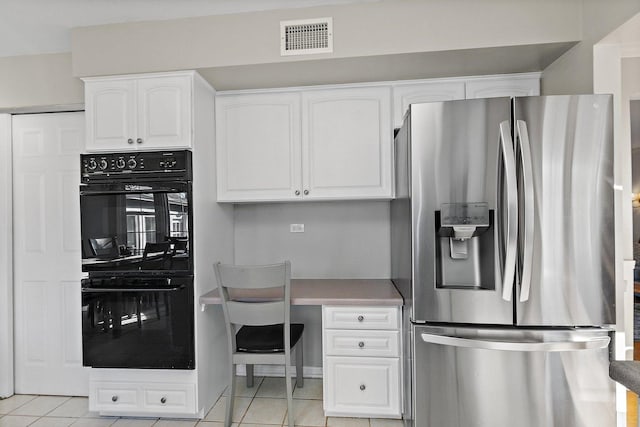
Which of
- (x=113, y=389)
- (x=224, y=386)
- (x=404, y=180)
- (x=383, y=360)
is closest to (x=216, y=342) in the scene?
(x=224, y=386)

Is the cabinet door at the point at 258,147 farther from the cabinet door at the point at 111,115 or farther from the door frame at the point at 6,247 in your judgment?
the door frame at the point at 6,247

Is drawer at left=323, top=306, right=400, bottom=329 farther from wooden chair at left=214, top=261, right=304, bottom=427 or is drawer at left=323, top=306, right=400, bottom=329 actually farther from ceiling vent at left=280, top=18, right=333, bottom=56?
ceiling vent at left=280, top=18, right=333, bottom=56

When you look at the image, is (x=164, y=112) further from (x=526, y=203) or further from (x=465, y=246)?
(x=526, y=203)

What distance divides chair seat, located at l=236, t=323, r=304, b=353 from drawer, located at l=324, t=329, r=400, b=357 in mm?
285

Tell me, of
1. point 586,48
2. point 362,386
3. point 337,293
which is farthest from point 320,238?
point 586,48

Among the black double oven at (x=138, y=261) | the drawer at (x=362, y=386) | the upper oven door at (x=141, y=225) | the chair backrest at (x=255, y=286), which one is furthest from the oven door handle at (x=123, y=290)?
the drawer at (x=362, y=386)

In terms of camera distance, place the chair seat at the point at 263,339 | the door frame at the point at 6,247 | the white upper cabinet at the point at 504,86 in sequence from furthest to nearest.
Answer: the door frame at the point at 6,247
the white upper cabinet at the point at 504,86
the chair seat at the point at 263,339

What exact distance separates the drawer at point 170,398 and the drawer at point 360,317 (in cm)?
97

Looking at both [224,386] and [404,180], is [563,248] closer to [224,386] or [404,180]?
[404,180]

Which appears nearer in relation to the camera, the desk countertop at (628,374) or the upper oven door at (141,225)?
the desk countertop at (628,374)

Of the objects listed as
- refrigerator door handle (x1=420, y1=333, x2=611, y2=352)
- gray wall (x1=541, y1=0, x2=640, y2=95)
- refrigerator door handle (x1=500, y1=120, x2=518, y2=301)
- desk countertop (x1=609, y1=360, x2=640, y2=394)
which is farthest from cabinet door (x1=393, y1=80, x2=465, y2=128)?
desk countertop (x1=609, y1=360, x2=640, y2=394)

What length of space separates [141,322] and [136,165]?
987 millimetres

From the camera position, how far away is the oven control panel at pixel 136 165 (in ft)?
7.50

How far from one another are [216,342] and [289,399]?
0.71 meters
